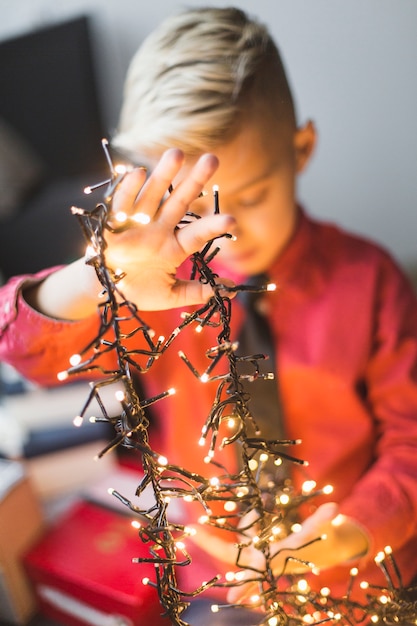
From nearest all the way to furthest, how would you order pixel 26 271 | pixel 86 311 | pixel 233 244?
pixel 86 311 < pixel 233 244 < pixel 26 271

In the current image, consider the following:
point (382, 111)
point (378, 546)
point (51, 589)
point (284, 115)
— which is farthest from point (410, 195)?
point (51, 589)

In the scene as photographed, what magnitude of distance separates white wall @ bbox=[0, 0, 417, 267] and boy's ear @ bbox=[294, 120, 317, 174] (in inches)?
5.2

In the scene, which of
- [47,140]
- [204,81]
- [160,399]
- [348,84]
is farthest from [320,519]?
[47,140]

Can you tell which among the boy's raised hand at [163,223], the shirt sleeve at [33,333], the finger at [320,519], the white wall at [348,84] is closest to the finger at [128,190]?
the boy's raised hand at [163,223]

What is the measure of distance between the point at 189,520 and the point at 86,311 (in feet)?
1.46

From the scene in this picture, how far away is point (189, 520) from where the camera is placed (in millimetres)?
812

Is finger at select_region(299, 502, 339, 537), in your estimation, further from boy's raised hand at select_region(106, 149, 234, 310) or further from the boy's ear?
the boy's ear

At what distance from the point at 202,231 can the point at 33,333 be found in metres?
0.23

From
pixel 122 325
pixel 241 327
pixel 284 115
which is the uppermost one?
pixel 284 115

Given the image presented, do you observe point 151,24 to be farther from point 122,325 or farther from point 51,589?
point 51,589

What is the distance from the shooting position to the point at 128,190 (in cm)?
35

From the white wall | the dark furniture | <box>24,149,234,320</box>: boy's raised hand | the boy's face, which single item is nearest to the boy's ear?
the boy's face

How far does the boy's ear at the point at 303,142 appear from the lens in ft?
2.14

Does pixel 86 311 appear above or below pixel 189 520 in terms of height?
above
